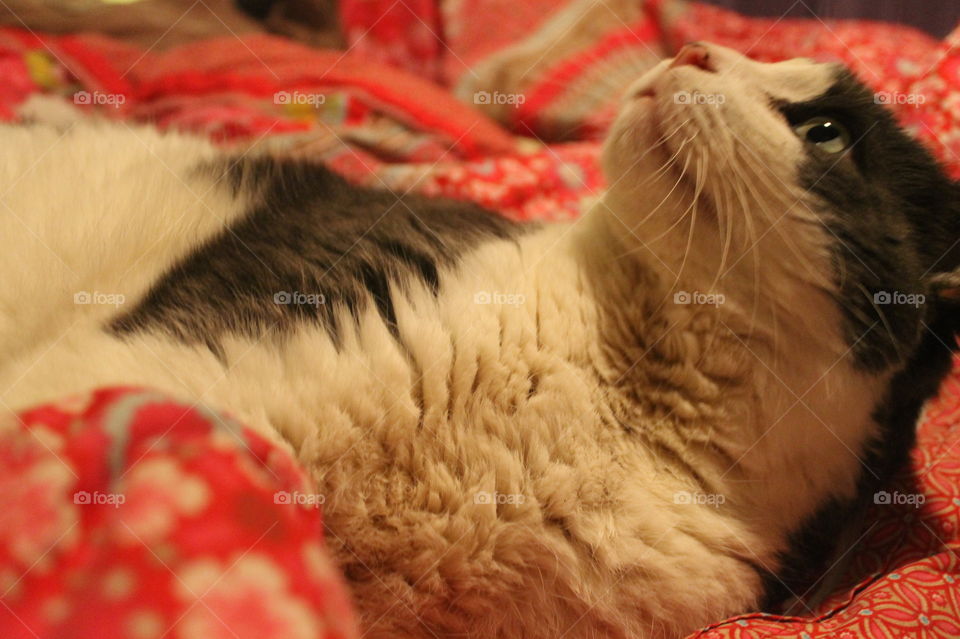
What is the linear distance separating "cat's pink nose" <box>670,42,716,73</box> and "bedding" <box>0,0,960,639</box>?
55 centimetres

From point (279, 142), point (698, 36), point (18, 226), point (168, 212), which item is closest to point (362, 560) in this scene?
point (168, 212)

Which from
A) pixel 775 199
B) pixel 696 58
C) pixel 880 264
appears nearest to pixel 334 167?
pixel 696 58

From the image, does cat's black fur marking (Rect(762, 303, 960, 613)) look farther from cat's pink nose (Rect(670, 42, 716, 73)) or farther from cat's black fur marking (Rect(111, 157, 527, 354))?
cat's black fur marking (Rect(111, 157, 527, 354))

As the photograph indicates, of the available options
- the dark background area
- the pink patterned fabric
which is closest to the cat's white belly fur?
the pink patterned fabric

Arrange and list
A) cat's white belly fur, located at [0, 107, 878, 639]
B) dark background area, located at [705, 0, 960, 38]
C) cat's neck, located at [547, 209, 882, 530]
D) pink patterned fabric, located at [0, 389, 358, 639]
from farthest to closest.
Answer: dark background area, located at [705, 0, 960, 38]
cat's neck, located at [547, 209, 882, 530]
cat's white belly fur, located at [0, 107, 878, 639]
pink patterned fabric, located at [0, 389, 358, 639]

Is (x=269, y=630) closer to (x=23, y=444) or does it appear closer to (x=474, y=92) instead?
(x=23, y=444)

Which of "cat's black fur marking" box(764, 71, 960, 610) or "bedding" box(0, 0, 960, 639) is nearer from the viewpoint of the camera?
"bedding" box(0, 0, 960, 639)

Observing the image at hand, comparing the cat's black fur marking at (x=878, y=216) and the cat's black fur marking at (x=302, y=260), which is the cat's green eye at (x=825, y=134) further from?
the cat's black fur marking at (x=302, y=260)

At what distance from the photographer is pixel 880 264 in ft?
3.03

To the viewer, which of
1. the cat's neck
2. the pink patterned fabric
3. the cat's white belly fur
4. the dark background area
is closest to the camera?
the pink patterned fabric

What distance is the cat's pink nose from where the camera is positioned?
99 cm

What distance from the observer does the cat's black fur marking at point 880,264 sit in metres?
0.91

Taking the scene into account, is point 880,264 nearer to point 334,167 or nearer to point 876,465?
point 876,465

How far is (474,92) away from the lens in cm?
241
